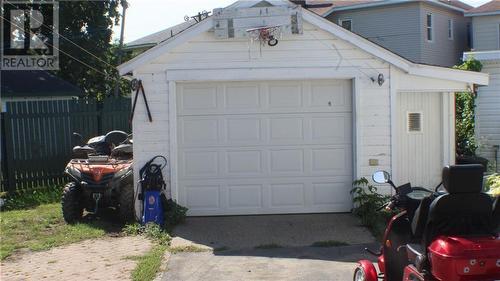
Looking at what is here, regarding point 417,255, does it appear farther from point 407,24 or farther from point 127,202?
point 407,24

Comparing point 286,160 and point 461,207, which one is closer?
point 461,207

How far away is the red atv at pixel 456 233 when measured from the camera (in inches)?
168

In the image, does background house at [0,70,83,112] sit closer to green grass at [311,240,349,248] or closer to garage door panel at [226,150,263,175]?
garage door panel at [226,150,263,175]

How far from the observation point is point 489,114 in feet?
48.1

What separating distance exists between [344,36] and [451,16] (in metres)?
22.0

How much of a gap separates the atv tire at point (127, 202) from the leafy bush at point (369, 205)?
11.2 feet

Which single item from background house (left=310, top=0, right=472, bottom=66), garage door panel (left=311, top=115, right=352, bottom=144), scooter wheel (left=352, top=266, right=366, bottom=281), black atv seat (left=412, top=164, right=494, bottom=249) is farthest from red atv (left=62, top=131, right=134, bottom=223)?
background house (left=310, top=0, right=472, bottom=66)

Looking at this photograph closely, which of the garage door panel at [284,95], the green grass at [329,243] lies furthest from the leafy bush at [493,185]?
the garage door panel at [284,95]

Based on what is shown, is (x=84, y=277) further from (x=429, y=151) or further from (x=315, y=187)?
(x=429, y=151)

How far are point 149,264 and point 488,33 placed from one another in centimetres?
2474

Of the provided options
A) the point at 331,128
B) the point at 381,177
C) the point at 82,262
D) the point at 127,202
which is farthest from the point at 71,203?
the point at 381,177

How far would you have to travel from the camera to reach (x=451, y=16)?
29391 millimetres

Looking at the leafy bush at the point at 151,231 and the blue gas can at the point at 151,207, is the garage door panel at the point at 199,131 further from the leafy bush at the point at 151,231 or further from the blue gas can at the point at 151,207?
the leafy bush at the point at 151,231

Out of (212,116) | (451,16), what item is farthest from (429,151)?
(451,16)
